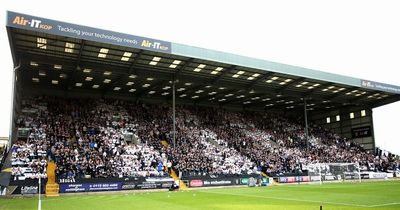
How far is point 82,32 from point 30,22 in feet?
13.8

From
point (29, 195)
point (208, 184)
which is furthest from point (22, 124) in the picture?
point (208, 184)

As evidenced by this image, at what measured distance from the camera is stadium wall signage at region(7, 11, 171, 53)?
101 ft

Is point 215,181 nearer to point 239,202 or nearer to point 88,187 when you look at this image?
point 88,187

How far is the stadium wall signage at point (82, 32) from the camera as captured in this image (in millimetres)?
30673

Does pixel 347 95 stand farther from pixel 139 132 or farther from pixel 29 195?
pixel 29 195

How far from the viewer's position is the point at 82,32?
33.6 m

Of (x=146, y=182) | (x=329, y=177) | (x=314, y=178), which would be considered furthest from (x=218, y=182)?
(x=329, y=177)

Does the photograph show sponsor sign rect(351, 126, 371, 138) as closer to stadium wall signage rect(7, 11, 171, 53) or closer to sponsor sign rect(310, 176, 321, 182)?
sponsor sign rect(310, 176, 321, 182)

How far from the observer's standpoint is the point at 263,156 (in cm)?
5225

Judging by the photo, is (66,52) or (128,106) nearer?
(66,52)

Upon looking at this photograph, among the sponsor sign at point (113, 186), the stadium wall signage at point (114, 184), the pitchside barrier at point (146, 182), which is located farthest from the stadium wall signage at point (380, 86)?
the sponsor sign at point (113, 186)

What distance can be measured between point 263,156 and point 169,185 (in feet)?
55.9

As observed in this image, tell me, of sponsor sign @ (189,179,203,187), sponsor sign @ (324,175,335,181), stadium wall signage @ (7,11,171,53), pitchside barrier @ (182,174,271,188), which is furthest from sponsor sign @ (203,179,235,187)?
stadium wall signage @ (7,11,171,53)

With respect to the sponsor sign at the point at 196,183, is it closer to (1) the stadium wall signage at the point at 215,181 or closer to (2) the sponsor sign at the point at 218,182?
(1) the stadium wall signage at the point at 215,181
